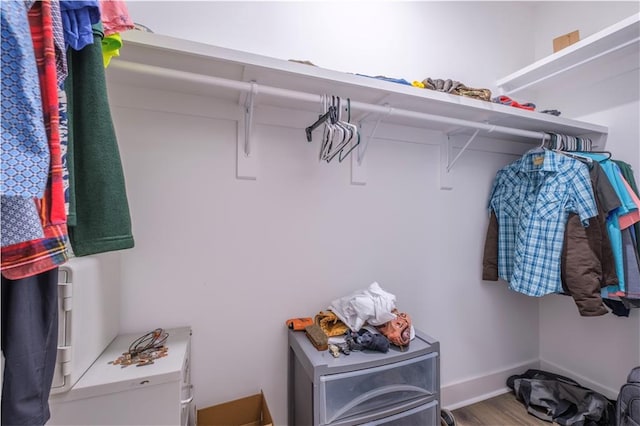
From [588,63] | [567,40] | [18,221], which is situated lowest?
[18,221]

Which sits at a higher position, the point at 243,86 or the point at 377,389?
the point at 243,86

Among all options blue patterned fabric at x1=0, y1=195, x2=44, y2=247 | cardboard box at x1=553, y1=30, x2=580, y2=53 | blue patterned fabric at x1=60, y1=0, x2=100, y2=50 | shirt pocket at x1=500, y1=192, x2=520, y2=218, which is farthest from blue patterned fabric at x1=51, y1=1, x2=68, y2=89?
cardboard box at x1=553, y1=30, x2=580, y2=53

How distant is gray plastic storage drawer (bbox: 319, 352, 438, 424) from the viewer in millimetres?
1150

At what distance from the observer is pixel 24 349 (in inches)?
20.9

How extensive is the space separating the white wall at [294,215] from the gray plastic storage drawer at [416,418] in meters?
0.53

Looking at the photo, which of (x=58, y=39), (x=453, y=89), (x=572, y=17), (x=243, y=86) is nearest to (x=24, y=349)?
(x=58, y=39)

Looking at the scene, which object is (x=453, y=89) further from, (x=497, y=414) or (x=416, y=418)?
(x=497, y=414)

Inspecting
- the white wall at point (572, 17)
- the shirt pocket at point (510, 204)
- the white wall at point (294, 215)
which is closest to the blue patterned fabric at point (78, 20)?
the white wall at point (294, 215)

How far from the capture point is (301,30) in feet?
5.22

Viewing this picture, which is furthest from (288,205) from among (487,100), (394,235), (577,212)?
(577,212)

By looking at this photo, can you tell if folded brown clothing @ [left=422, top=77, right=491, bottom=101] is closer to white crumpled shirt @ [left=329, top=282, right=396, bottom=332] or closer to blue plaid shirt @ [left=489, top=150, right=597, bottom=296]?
blue plaid shirt @ [left=489, top=150, right=597, bottom=296]

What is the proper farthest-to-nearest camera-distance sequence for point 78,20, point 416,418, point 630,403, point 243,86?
1. point 630,403
2. point 416,418
3. point 243,86
4. point 78,20

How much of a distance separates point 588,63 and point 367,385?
2285 millimetres

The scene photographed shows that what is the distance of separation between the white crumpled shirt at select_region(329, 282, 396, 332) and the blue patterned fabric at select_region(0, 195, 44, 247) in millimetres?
1190
